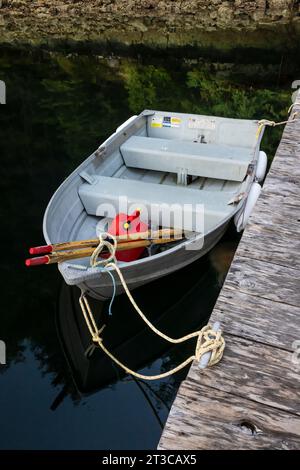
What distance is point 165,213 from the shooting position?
206 inches

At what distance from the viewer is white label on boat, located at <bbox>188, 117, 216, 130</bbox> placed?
7.20 metres

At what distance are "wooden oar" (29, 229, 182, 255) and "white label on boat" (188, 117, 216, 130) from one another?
2861 mm

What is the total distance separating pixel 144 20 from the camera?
18.4m

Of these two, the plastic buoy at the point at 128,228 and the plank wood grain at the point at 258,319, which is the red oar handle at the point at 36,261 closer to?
the plastic buoy at the point at 128,228

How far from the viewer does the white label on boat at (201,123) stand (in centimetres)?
720

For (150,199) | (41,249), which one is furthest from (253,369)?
(150,199)

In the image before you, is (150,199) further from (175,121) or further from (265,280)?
(265,280)

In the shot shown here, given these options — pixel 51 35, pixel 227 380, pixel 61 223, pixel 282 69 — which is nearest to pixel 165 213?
pixel 61 223

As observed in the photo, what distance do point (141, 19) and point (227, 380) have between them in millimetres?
19289

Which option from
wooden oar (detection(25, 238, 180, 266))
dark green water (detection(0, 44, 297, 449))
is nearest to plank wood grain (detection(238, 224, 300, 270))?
wooden oar (detection(25, 238, 180, 266))

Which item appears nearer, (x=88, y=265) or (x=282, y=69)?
(x=88, y=265)

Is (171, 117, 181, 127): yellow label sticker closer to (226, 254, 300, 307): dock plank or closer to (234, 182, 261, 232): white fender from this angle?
(234, 182, 261, 232): white fender
